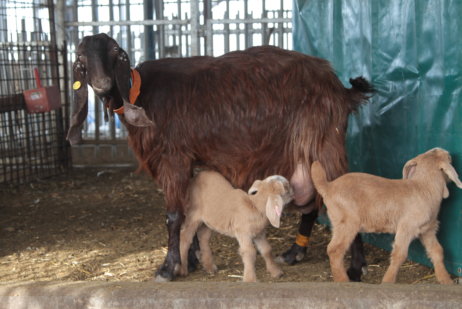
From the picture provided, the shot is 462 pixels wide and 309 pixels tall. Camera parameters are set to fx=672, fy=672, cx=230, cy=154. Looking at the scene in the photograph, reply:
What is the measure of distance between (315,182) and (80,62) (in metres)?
1.70

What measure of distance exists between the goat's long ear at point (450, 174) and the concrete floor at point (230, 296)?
841 millimetres

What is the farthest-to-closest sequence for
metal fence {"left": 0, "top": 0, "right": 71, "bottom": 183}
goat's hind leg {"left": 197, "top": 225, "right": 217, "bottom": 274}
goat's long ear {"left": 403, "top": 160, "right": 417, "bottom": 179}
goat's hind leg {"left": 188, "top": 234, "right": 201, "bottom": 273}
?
metal fence {"left": 0, "top": 0, "right": 71, "bottom": 183} < goat's hind leg {"left": 188, "top": 234, "right": 201, "bottom": 273} < goat's hind leg {"left": 197, "top": 225, "right": 217, "bottom": 274} < goat's long ear {"left": 403, "top": 160, "right": 417, "bottom": 179}

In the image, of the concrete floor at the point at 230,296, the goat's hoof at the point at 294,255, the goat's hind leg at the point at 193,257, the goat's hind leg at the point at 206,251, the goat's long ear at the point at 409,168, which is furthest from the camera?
the goat's hoof at the point at 294,255

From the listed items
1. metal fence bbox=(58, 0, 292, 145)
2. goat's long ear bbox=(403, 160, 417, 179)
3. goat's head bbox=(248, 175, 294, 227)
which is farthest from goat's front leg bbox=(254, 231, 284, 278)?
metal fence bbox=(58, 0, 292, 145)

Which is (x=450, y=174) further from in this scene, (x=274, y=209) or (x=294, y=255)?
(x=294, y=255)

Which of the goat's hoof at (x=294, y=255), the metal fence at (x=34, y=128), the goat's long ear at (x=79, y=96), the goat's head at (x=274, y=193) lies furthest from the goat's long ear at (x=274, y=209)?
the metal fence at (x=34, y=128)

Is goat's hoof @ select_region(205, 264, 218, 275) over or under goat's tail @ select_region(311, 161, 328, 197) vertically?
under

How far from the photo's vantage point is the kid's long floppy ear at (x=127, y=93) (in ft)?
14.0

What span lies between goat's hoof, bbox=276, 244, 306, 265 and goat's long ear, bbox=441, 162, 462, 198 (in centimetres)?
128

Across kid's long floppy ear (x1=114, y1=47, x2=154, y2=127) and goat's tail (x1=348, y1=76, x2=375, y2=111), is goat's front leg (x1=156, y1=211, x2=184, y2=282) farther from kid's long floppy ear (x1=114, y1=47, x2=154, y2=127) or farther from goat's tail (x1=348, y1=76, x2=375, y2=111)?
goat's tail (x1=348, y1=76, x2=375, y2=111)

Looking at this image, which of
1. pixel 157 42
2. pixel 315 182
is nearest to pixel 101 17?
pixel 157 42

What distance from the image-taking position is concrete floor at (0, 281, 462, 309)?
322 cm

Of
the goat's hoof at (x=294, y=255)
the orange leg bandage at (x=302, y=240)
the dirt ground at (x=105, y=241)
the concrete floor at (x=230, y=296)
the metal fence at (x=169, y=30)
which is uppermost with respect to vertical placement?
the metal fence at (x=169, y=30)

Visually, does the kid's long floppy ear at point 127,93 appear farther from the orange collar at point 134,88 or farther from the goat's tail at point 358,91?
the goat's tail at point 358,91
